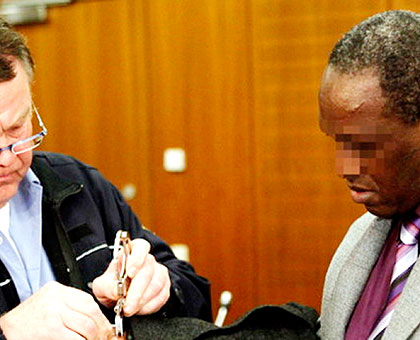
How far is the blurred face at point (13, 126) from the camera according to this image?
3.97ft

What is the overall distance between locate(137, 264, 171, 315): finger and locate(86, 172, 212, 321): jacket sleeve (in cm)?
9

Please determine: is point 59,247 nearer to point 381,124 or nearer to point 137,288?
point 137,288

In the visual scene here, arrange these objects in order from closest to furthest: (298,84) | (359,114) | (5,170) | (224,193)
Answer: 1. (359,114)
2. (5,170)
3. (298,84)
4. (224,193)

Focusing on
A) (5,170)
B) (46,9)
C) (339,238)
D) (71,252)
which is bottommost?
(339,238)

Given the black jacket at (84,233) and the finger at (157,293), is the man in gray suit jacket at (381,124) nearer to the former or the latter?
the finger at (157,293)

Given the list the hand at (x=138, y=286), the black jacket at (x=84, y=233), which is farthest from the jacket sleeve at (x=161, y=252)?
the hand at (x=138, y=286)

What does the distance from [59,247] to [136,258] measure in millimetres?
234

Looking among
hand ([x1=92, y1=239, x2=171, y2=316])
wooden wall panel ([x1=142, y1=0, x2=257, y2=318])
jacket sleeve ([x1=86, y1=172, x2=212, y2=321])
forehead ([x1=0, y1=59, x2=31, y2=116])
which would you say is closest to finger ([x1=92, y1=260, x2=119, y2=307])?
hand ([x1=92, y1=239, x2=171, y2=316])

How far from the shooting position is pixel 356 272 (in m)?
1.11

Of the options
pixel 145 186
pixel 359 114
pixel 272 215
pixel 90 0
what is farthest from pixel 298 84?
pixel 359 114

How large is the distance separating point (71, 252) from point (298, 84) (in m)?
1.25

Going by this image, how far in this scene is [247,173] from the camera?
2432mm

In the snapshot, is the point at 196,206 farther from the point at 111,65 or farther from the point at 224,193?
the point at 111,65

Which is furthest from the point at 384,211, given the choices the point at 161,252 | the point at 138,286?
the point at 161,252
